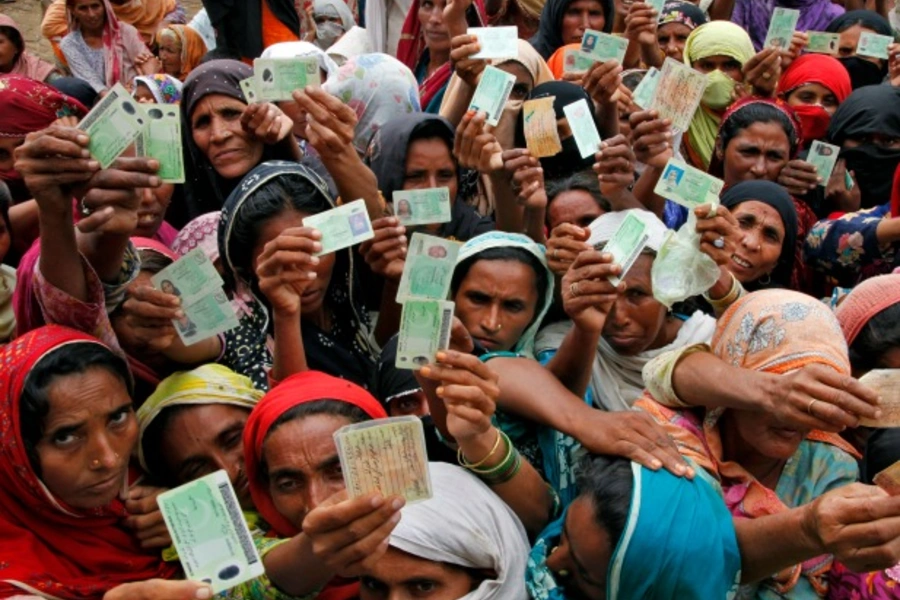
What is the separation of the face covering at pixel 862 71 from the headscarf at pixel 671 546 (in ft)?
16.6

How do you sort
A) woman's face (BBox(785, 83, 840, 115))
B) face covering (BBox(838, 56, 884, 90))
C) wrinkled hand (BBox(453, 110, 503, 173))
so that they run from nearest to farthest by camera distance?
wrinkled hand (BBox(453, 110, 503, 173))
woman's face (BBox(785, 83, 840, 115))
face covering (BBox(838, 56, 884, 90))

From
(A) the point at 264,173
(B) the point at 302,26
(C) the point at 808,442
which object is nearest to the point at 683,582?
(C) the point at 808,442

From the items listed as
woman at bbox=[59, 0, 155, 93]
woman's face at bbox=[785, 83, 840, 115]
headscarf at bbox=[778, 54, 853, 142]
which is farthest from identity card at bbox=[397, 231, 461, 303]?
woman at bbox=[59, 0, 155, 93]

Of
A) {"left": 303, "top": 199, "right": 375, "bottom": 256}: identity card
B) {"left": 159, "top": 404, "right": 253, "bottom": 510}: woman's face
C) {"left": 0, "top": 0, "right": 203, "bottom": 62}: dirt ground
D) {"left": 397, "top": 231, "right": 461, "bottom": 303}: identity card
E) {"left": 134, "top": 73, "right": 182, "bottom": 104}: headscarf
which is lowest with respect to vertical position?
{"left": 0, "top": 0, "right": 203, "bottom": 62}: dirt ground

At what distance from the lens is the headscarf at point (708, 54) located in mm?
4934

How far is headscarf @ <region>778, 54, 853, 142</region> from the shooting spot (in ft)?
16.9

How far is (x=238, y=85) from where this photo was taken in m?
3.56

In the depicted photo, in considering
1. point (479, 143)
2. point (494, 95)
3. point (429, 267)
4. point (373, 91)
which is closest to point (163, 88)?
point (373, 91)

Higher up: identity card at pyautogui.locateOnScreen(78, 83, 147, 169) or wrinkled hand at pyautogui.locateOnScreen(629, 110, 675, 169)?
identity card at pyautogui.locateOnScreen(78, 83, 147, 169)

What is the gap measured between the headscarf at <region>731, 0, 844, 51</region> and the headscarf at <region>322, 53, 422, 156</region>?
3.62 m

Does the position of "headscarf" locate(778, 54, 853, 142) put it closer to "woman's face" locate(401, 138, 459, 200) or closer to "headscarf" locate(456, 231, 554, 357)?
"woman's face" locate(401, 138, 459, 200)

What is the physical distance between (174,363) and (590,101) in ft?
7.86

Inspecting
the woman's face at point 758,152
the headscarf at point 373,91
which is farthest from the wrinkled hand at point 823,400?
the headscarf at point 373,91

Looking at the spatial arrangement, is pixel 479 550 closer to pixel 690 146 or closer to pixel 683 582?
pixel 683 582
